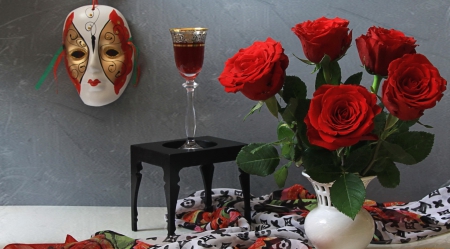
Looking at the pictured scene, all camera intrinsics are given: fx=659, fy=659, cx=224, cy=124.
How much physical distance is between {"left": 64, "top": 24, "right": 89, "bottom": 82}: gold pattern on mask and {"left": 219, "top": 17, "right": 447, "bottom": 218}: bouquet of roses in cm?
64

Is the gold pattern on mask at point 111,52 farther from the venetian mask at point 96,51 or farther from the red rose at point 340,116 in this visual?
the red rose at point 340,116

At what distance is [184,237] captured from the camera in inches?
52.9

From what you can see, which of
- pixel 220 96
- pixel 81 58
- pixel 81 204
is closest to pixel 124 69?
pixel 81 58

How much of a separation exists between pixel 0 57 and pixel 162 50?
416 mm

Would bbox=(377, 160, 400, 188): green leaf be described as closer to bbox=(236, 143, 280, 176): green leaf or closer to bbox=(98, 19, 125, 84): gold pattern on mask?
bbox=(236, 143, 280, 176): green leaf

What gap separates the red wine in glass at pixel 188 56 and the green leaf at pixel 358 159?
520 millimetres

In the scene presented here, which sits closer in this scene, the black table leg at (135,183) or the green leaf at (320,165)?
the green leaf at (320,165)

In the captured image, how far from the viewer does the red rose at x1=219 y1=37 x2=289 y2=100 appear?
997mm

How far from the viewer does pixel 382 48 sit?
100cm

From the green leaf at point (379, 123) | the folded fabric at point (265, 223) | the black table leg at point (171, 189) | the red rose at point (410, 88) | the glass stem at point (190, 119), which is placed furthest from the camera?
the glass stem at point (190, 119)

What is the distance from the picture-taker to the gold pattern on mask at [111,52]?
1.60m

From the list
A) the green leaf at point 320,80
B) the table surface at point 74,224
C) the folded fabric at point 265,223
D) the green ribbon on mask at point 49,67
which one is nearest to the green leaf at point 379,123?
the green leaf at point 320,80

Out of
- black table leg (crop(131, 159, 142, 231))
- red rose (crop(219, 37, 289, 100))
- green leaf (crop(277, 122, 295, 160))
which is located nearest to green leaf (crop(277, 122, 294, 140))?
green leaf (crop(277, 122, 295, 160))

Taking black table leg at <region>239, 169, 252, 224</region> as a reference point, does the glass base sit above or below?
above
